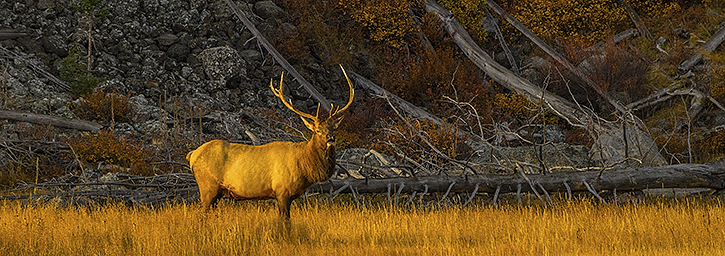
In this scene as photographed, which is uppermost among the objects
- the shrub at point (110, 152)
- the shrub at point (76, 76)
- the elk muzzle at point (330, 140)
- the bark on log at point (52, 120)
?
the shrub at point (76, 76)

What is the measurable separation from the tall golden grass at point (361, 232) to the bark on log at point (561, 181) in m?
0.71

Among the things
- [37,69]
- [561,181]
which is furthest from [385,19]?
[561,181]

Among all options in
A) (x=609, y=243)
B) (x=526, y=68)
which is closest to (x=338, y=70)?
(x=526, y=68)

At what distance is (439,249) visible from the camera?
21.2ft

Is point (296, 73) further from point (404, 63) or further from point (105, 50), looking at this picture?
point (105, 50)

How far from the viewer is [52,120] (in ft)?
46.5

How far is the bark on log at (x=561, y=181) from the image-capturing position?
31.3ft

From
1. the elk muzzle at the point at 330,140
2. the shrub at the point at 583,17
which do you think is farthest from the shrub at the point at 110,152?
the shrub at the point at 583,17

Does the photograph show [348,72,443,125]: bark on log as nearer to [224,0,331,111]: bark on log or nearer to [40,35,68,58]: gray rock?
[224,0,331,111]: bark on log

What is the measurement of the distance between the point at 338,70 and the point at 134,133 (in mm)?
5620

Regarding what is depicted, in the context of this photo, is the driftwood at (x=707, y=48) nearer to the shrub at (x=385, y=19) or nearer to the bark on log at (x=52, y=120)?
the shrub at (x=385, y=19)

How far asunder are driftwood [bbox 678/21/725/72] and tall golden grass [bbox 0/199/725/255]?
31.1 feet

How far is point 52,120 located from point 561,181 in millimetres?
9546

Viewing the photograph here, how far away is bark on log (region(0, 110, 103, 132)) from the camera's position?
557 inches
